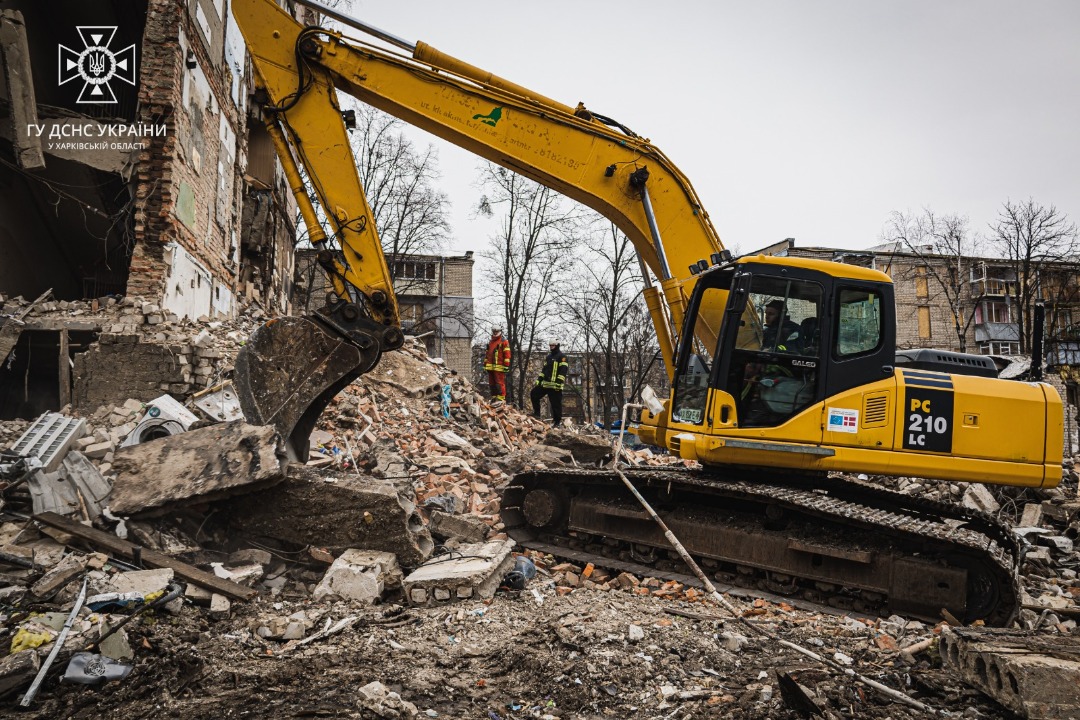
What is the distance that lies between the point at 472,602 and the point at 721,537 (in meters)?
2.26

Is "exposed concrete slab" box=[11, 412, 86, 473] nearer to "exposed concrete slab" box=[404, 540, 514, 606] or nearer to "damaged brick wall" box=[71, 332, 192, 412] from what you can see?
"damaged brick wall" box=[71, 332, 192, 412]

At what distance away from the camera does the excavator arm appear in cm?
586

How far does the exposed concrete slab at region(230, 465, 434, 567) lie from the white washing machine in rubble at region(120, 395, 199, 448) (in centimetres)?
186

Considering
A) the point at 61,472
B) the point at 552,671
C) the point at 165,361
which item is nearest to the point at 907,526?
the point at 552,671

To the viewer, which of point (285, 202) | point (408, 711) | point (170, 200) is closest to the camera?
point (408, 711)

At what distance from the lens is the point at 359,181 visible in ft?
20.6

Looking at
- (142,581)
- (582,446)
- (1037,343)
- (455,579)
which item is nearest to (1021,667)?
(455,579)

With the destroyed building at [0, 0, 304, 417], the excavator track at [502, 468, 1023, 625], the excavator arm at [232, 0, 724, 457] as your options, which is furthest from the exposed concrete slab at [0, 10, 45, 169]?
the excavator track at [502, 468, 1023, 625]

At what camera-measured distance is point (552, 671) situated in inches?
149

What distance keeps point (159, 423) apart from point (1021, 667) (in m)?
6.97

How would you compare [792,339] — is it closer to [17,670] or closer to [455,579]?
[455,579]

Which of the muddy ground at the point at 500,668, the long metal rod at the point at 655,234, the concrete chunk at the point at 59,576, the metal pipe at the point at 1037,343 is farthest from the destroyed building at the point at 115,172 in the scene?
the metal pipe at the point at 1037,343

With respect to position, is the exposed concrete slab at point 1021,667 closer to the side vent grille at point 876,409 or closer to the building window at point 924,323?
the side vent grille at point 876,409

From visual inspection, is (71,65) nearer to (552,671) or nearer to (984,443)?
(552,671)
